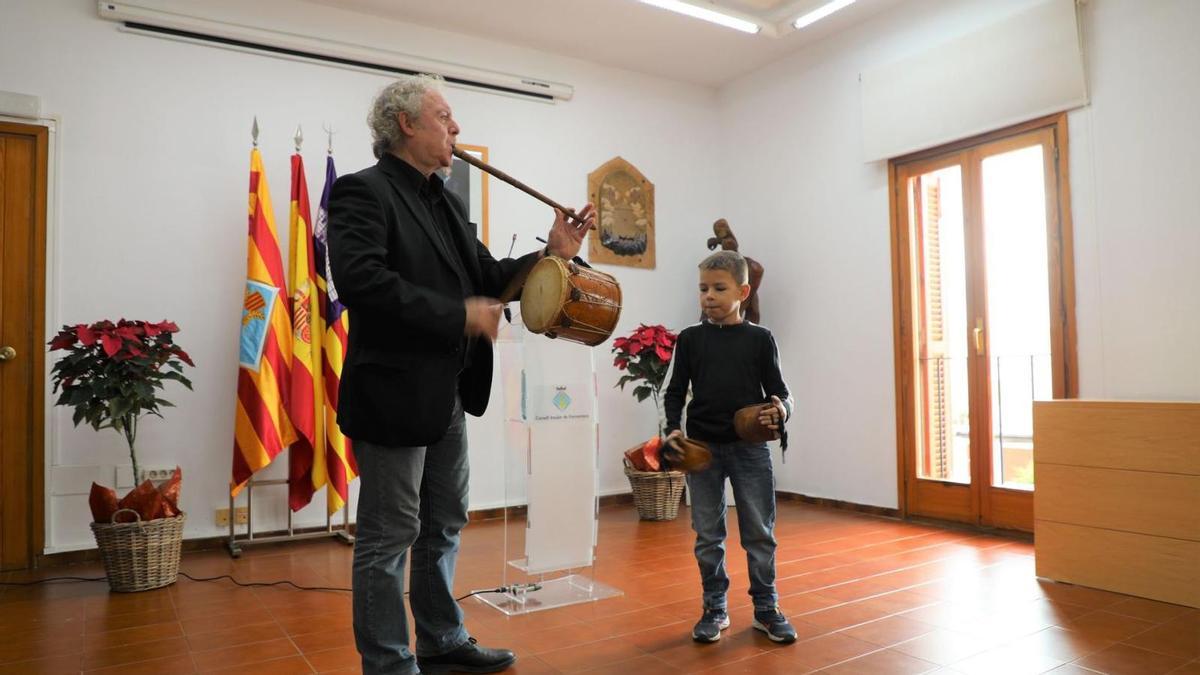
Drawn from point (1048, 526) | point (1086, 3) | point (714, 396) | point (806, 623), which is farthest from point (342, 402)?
point (1086, 3)

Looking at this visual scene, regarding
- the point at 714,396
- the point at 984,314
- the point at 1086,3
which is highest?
the point at 1086,3

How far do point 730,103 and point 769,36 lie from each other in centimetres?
109

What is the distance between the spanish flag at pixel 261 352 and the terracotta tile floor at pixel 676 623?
60cm

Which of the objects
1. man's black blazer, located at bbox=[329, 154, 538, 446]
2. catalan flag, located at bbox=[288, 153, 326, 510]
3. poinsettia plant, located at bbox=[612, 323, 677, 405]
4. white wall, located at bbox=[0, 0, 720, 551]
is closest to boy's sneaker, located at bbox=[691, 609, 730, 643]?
man's black blazer, located at bbox=[329, 154, 538, 446]

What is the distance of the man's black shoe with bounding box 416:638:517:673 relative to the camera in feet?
7.93

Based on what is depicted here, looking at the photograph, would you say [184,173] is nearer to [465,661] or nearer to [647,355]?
[647,355]

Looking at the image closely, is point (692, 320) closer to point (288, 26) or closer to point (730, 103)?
point (730, 103)

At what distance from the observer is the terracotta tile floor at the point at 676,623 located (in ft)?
8.39

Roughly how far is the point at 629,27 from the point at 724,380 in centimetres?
351

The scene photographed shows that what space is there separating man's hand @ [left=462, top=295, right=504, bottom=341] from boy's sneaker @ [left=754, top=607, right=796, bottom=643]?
58.7 inches

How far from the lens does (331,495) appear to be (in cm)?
450

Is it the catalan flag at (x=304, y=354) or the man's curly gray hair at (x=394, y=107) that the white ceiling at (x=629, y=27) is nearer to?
the catalan flag at (x=304, y=354)

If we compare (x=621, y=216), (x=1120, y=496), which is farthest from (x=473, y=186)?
(x=1120, y=496)

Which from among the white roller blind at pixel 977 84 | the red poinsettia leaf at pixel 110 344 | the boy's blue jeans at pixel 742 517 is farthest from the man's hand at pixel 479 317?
the white roller blind at pixel 977 84
